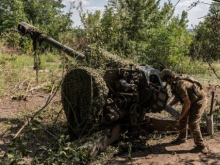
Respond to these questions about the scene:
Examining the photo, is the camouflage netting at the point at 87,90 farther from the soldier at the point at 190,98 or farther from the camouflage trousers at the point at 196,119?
the camouflage trousers at the point at 196,119

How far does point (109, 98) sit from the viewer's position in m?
6.42

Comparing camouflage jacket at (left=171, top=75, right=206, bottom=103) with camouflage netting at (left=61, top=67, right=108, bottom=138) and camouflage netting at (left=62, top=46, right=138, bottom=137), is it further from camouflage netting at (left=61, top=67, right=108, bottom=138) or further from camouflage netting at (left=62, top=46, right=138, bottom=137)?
camouflage netting at (left=61, top=67, right=108, bottom=138)

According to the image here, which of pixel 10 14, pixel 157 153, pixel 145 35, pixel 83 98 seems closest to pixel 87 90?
pixel 83 98

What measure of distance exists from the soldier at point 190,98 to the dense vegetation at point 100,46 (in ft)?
3.97

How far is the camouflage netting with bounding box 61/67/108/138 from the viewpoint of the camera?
6164 mm

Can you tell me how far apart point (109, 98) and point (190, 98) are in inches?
72.6

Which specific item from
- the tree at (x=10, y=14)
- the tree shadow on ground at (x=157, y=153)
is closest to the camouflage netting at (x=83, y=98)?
the tree shadow on ground at (x=157, y=153)

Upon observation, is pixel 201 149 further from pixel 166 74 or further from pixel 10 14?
pixel 10 14

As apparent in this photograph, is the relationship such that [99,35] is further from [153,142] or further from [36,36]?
[153,142]

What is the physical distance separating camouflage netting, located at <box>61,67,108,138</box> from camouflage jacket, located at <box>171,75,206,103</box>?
5.17 ft

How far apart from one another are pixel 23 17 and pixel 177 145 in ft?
93.3

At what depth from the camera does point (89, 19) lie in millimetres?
6078

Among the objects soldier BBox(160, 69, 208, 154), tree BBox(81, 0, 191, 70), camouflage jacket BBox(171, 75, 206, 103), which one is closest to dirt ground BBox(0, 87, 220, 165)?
soldier BBox(160, 69, 208, 154)

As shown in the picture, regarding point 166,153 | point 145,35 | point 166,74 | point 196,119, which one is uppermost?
point 145,35
